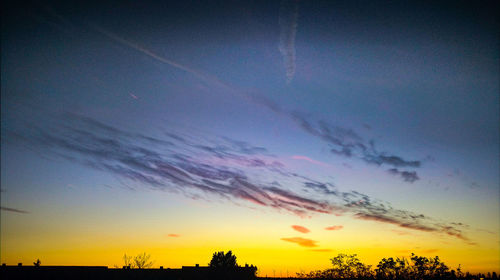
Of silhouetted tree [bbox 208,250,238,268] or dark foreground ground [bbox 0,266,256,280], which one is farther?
silhouetted tree [bbox 208,250,238,268]

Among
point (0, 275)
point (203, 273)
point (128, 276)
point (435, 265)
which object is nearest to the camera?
point (0, 275)

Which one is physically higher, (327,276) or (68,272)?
(68,272)

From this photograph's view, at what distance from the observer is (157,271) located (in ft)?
184

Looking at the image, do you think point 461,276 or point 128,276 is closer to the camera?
point 128,276

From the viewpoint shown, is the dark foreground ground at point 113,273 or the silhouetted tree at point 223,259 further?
the silhouetted tree at point 223,259

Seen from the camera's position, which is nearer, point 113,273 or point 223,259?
point 113,273

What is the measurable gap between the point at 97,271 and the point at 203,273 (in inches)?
730

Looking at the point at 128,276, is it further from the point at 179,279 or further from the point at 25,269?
the point at 25,269

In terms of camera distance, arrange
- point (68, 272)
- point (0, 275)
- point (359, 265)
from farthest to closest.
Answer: point (359, 265) < point (68, 272) < point (0, 275)

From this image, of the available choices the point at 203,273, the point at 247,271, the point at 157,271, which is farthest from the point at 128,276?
the point at 247,271

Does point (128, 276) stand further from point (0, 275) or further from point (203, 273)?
point (0, 275)

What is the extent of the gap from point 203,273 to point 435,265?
74.5m

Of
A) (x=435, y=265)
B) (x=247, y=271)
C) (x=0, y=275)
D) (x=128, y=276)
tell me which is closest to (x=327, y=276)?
(x=435, y=265)

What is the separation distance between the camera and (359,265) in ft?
358
